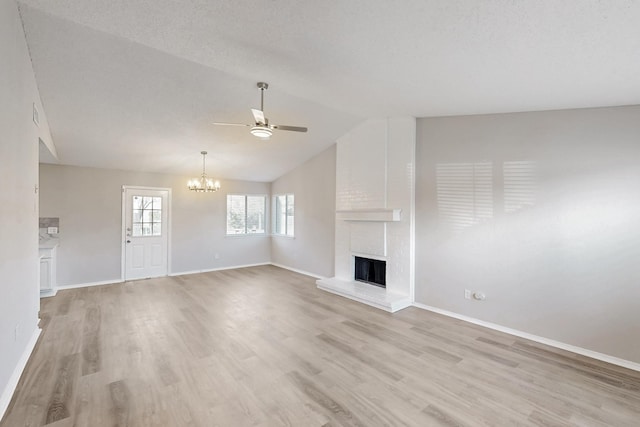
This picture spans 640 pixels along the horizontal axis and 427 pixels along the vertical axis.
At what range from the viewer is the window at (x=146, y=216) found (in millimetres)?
6531

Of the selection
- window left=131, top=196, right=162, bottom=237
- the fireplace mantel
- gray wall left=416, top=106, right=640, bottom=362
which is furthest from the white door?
gray wall left=416, top=106, right=640, bottom=362

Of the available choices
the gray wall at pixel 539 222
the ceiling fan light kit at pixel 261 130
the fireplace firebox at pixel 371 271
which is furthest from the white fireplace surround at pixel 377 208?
the ceiling fan light kit at pixel 261 130

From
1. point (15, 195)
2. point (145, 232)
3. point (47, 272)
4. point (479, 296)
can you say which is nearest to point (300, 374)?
point (479, 296)

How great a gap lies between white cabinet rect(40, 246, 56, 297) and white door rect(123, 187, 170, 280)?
124 cm

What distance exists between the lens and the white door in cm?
641

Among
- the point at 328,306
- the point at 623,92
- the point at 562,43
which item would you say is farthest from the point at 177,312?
the point at 623,92

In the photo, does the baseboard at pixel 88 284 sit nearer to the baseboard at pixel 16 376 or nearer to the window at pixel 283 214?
the baseboard at pixel 16 376

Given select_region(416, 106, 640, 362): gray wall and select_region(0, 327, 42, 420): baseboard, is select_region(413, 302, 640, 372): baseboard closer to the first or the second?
select_region(416, 106, 640, 362): gray wall

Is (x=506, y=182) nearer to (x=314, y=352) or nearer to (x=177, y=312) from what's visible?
(x=314, y=352)

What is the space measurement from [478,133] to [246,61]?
321cm

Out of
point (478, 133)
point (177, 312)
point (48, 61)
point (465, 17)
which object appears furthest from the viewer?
point (177, 312)

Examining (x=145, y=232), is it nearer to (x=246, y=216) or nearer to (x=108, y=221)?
(x=108, y=221)

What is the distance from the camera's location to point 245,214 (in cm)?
813

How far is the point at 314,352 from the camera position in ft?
10.5
